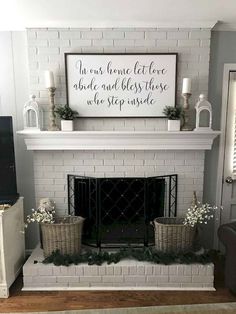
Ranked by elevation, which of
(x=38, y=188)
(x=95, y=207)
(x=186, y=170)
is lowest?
(x=95, y=207)

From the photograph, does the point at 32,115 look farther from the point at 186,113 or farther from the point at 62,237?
the point at 186,113

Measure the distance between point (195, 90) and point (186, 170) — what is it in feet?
2.68

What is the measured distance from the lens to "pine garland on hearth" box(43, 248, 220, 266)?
2551 mm

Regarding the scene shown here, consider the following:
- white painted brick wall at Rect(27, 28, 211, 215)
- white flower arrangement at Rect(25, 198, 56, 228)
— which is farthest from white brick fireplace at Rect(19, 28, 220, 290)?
white flower arrangement at Rect(25, 198, 56, 228)

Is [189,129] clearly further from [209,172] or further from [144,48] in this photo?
[144,48]

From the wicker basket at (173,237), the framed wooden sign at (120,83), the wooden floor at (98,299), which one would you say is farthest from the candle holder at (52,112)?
the wooden floor at (98,299)

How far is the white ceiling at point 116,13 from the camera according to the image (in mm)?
2178

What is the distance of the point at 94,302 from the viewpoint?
2.36 m

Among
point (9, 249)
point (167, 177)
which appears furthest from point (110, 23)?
point (9, 249)

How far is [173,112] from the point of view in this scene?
8.71 ft

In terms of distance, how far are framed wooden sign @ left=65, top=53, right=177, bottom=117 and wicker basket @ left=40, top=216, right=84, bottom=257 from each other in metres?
1.09

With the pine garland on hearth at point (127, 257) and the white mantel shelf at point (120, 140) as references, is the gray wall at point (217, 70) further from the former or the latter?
the pine garland on hearth at point (127, 257)

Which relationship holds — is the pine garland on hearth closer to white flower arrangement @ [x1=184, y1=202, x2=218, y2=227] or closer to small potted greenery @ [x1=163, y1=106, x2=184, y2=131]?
white flower arrangement @ [x1=184, y1=202, x2=218, y2=227]

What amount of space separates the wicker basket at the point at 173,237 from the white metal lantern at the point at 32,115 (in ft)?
4.96
